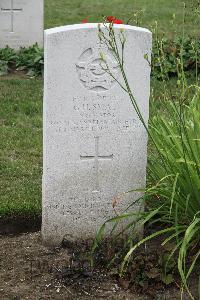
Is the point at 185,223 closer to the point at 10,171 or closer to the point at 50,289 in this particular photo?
the point at 50,289

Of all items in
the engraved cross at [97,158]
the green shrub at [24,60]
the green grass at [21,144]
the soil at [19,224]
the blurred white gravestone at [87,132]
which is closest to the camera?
the blurred white gravestone at [87,132]

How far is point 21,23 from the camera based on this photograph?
1044 centimetres

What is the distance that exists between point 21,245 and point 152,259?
893mm

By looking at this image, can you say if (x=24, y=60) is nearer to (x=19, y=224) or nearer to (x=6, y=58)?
(x=6, y=58)

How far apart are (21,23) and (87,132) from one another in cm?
620

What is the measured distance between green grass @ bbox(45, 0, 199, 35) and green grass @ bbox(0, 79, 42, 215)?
14.6 ft

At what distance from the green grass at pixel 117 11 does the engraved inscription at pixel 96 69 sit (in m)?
7.99

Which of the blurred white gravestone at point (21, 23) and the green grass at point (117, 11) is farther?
the green grass at point (117, 11)

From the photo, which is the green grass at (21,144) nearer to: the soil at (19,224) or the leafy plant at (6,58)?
the soil at (19,224)

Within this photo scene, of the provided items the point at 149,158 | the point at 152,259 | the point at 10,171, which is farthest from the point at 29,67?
the point at 152,259

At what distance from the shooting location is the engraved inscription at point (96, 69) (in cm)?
444

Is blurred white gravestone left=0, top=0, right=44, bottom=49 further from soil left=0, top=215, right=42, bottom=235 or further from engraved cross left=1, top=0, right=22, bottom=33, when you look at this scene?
soil left=0, top=215, right=42, bottom=235

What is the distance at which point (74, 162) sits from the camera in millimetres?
4602

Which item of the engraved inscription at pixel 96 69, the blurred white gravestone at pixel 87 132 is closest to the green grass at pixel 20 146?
the blurred white gravestone at pixel 87 132
